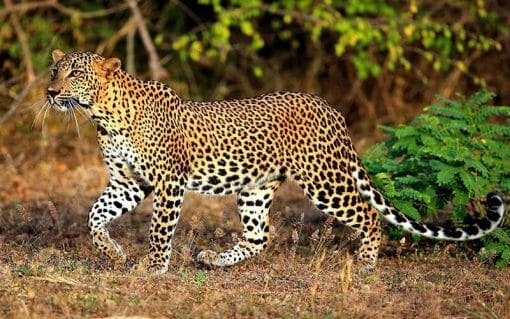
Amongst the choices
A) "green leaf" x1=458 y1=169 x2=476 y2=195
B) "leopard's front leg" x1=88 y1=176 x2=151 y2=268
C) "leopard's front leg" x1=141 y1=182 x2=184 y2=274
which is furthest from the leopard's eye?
"green leaf" x1=458 y1=169 x2=476 y2=195

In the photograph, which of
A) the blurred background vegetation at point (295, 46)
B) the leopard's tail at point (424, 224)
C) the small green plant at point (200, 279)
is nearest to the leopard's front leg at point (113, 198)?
the small green plant at point (200, 279)

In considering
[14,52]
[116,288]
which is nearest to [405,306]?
[116,288]

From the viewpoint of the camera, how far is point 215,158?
933 cm

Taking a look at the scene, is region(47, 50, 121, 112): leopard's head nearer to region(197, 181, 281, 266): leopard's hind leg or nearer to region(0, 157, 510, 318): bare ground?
region(0, 157, 510, 318): bare ground

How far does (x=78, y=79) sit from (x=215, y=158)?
149 centimetres

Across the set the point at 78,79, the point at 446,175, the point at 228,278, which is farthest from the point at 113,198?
the point at 446,175

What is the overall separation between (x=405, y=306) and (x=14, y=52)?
34.5 feet

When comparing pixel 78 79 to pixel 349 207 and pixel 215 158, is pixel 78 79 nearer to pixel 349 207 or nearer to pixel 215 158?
pixel 215 158

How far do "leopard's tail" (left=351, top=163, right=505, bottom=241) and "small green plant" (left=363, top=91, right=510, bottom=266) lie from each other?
9.5 inches

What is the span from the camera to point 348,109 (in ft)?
63.6

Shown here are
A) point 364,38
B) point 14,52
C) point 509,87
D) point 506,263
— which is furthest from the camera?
point 509,87

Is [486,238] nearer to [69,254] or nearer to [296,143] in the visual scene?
[296,143]

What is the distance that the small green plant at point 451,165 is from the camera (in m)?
9.73

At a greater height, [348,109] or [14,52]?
[14,52]
